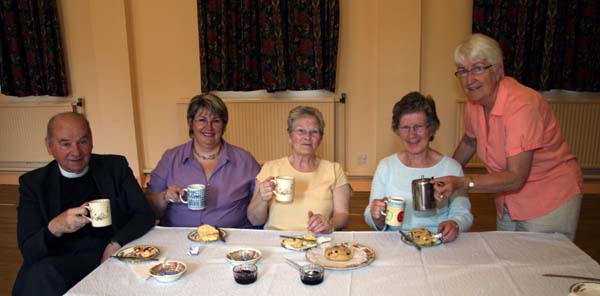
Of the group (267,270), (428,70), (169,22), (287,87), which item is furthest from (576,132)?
(169,22)

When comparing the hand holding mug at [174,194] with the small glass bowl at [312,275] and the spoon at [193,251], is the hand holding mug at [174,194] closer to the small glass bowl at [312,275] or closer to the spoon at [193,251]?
the spoon at [193,251]

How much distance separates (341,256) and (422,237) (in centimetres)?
35

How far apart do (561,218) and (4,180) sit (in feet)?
19.8

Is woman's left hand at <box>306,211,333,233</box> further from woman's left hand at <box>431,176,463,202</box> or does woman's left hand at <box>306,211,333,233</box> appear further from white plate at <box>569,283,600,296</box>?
white plate at <box>569,283,600,296</box>

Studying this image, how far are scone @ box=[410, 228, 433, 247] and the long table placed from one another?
0.03 meters

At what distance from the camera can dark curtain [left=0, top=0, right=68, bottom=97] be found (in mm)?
4629


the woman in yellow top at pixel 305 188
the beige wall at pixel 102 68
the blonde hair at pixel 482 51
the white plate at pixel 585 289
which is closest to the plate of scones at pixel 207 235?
the woman in yellow top at pixel 305 188

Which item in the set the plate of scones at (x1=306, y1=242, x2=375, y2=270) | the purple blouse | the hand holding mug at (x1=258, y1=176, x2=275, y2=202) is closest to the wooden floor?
the purple blouse

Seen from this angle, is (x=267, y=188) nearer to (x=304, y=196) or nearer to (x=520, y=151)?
(x=304, y=196)

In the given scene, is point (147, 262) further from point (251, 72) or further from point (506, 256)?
point (251, 72)

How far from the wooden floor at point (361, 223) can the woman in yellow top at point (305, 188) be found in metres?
1.56

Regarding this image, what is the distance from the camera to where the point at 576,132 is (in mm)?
4375

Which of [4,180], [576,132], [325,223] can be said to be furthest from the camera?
[4,180]

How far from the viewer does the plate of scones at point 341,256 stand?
138 centimetres
